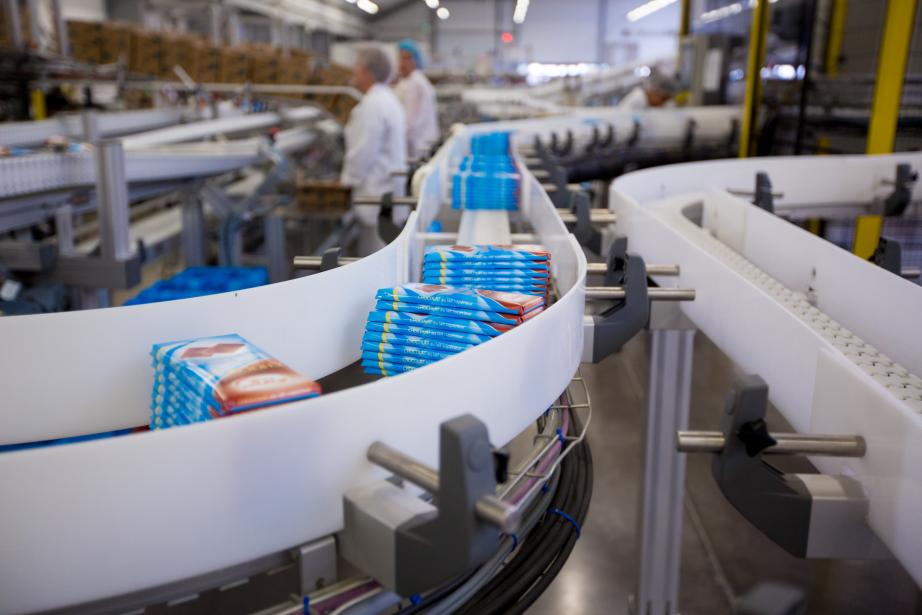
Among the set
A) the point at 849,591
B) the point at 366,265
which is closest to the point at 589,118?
the point at 849,591

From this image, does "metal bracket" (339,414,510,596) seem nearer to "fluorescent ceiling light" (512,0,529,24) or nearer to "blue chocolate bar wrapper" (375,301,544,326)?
"blue chocolate bar wrapper" (375,301,544,326)

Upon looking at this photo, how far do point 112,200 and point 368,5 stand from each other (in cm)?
2015

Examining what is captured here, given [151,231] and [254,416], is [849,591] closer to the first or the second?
[254,416]

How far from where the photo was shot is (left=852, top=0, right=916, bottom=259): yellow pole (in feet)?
10.9

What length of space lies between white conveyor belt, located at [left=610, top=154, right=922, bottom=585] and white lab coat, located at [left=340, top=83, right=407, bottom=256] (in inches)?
73.5

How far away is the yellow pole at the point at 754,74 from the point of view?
4770 mm

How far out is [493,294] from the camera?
108cm

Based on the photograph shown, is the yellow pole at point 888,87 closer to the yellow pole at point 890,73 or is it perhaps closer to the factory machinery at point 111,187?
the yellow pole at point 890,73

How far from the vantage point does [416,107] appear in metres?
4.86

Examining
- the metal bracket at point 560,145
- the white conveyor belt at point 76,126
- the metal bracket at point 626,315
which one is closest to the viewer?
the metal bracket at point 626,315

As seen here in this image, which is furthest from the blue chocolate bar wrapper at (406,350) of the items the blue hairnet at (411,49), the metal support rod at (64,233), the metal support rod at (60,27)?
the metal support rod at (60,27)

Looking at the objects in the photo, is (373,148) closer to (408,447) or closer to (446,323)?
(446,323)

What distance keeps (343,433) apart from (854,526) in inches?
23.3

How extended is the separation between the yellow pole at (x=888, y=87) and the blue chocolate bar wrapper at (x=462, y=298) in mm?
2869
